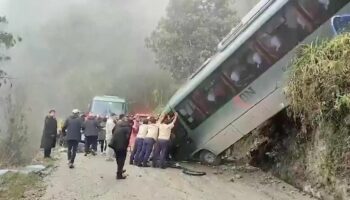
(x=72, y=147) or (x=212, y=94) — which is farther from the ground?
(x=212, y=94)

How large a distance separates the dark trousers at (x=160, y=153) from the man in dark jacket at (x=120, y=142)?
1.95 meters

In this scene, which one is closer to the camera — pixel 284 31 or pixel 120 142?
pixel 120 142

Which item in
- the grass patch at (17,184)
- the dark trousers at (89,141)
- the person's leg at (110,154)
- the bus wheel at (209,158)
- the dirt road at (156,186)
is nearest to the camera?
the dirt road at (156,186)

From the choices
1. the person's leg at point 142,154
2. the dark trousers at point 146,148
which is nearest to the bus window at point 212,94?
the dark trousers at point 146,148

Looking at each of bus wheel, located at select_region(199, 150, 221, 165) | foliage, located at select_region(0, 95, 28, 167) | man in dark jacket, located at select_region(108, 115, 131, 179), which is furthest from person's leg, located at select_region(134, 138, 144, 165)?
foliage, located at select_region(0, 95, 28, 167)

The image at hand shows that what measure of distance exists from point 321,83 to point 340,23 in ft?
6.32

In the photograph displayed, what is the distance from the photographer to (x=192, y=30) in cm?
2973

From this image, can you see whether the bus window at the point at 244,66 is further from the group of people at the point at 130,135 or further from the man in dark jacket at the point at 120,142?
the man in dark jacket at the point at 120,142

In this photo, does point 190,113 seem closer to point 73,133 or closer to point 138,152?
point 138,152

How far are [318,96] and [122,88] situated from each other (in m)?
35.9

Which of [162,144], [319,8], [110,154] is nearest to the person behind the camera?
[319,8]

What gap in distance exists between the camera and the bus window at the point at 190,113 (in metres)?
13.7

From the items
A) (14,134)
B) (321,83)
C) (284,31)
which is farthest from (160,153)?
(14,134)

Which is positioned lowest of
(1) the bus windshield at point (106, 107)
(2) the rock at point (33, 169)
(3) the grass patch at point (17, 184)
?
(3) the grass patch at point (17, 184)
